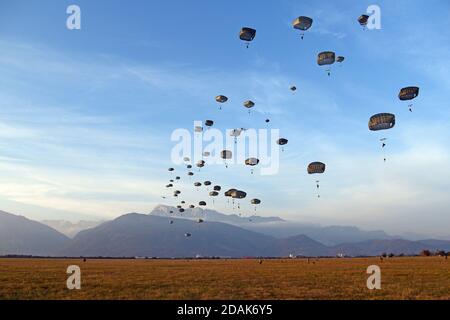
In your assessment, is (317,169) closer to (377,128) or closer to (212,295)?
(377,128)

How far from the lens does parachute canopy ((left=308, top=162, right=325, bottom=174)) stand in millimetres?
90812

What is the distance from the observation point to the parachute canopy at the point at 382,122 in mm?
74188

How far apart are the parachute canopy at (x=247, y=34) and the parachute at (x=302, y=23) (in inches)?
304

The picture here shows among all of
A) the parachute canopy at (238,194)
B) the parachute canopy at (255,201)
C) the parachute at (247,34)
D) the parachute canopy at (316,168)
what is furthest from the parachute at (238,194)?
the parachute at (247,34)

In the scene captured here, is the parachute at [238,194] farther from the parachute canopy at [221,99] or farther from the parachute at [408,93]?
the parachute at [408,93]

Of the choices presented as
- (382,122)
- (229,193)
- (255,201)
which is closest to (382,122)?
(382,122)

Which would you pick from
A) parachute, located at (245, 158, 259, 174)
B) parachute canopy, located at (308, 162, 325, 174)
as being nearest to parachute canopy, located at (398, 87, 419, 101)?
parachute canopy, located at (308, 162, 325, 174)

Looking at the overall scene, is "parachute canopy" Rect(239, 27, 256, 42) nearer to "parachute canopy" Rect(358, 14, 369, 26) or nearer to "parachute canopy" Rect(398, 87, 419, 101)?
"parachute canopy" Rect(358, 14, 369, 26)

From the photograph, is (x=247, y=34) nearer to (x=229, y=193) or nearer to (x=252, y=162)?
(x=252, y=162)

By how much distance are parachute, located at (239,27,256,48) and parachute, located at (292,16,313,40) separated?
304 inches
